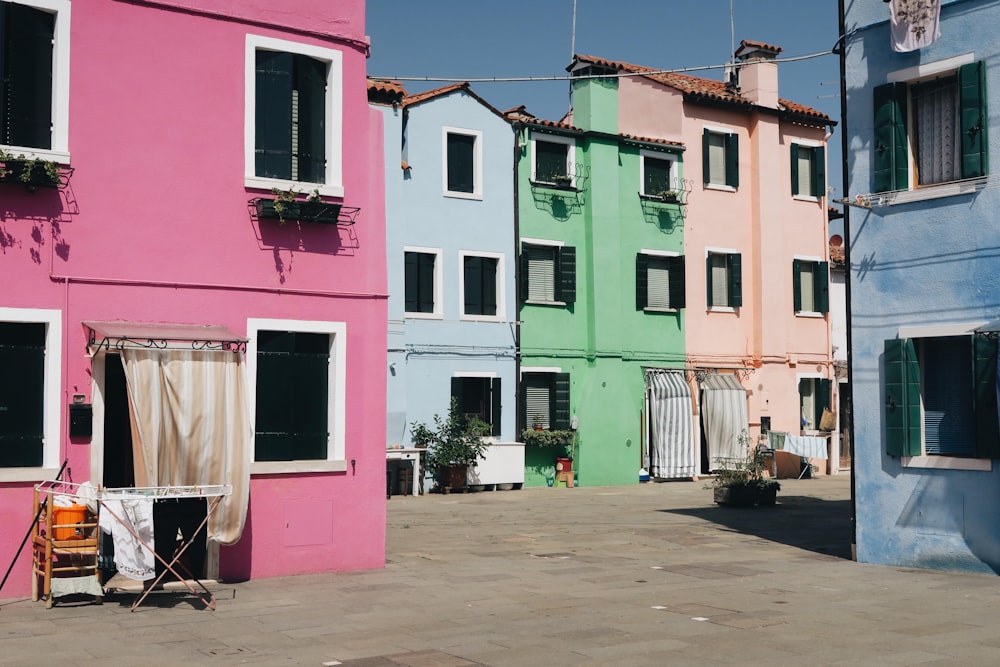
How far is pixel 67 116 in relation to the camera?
12219 millimetres

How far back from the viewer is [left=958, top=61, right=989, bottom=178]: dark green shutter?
1357cm

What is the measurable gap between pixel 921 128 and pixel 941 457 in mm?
4195

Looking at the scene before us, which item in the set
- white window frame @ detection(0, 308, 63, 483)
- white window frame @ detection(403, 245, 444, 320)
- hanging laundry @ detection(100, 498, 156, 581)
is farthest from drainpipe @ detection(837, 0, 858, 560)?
white window frame @ detection(403, 245, 444, 320)

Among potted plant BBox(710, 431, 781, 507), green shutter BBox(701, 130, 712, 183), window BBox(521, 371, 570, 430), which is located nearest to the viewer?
potted plant BBox(710, 431, 781, 507)

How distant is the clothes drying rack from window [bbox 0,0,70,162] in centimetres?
354

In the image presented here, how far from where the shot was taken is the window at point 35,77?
1196cm

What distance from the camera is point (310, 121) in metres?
13.9

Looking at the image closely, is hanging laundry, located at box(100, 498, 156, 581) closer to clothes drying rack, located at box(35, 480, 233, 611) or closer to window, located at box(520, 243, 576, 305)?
clothes drying rack, located at box(35, 480, 233, 611)

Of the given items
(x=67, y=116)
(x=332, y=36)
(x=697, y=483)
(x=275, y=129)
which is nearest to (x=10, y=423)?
(x=67, y=116)

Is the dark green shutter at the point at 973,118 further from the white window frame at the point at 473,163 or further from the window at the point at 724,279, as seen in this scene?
the window at the point at 724,279

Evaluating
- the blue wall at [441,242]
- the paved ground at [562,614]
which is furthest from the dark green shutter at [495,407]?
the paved ground at [562,614]

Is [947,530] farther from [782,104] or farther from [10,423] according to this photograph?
[782,104]

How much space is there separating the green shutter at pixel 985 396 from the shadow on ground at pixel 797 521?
9.20 ft

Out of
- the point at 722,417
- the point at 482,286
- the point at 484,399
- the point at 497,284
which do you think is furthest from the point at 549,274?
the point at 722,417
